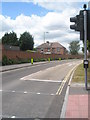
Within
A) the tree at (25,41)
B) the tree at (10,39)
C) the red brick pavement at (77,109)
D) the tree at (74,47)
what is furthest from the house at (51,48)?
the red brick pavement at (77,109)

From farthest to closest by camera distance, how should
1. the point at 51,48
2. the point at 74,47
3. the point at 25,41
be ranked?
the point at 74,47
the point at 51,48
the point at 25,41

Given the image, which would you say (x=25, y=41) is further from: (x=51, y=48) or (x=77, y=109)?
(x=77, y=109)

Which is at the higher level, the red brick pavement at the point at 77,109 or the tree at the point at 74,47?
the tree at the point at 74,47

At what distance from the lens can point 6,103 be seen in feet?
29.0

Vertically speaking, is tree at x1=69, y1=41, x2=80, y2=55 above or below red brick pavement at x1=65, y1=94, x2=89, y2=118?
above

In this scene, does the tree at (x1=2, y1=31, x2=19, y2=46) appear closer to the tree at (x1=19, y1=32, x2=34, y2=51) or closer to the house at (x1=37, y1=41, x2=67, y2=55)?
the tree at (x1=19, y1=32, x2=34, y2=51)

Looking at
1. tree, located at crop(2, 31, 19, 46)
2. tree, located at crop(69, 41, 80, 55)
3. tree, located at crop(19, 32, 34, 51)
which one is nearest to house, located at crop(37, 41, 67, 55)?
tree, located at crop(69, 41, 80, 55)

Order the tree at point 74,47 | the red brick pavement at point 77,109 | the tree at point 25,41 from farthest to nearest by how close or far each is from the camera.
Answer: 1. the tree at point 74,47
2. the tree at point 25,41
3. the red brick pavement at point 77,109

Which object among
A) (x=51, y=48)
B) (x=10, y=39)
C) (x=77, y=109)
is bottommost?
(x=77, y=109)

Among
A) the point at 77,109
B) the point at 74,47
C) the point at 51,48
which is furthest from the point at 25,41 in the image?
the point at 77,109

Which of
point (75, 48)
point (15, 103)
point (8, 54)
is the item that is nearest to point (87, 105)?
point (15, 103)

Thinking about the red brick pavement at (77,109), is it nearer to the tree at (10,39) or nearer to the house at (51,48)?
the tree at (10,39)

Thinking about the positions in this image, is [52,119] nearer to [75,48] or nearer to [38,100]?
[38,100]

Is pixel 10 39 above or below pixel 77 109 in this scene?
above
